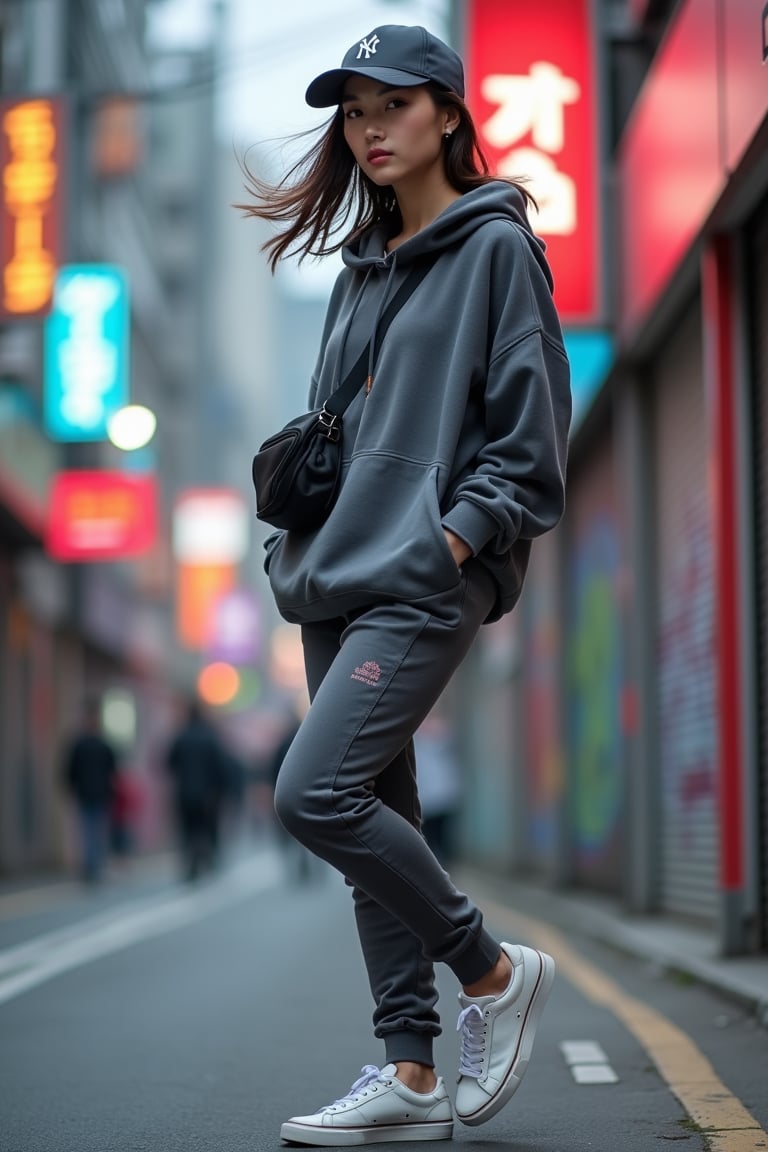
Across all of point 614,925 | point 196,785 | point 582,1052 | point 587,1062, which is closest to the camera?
point 587,1062

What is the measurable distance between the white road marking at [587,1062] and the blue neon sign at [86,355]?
15.4 m

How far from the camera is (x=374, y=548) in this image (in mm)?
3342

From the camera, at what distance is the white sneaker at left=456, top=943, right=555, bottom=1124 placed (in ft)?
11.3

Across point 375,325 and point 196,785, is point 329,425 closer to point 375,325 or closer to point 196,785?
point 375,325

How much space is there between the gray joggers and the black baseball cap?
3.07 feet

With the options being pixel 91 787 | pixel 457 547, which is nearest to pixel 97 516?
pixel 91 787

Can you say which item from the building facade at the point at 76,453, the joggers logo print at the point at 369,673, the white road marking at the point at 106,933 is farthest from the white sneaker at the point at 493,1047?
the building facade at the point at 76,453

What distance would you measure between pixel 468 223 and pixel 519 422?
1.45 ft

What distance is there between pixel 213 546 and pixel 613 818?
3730 cm

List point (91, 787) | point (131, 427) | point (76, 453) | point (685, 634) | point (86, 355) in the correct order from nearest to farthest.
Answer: point (685, 634)
point (91, 787)
point (131, 427)
point (86, 355)
point (76, 453)

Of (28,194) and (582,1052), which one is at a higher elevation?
(28,194)

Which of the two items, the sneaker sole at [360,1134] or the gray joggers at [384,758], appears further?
the sneaker sole at [360,1134]

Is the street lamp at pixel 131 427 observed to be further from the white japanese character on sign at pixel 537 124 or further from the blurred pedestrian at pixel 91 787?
the white japanese character on sign at pixel 537 124

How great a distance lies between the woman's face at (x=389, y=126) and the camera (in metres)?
3.53
